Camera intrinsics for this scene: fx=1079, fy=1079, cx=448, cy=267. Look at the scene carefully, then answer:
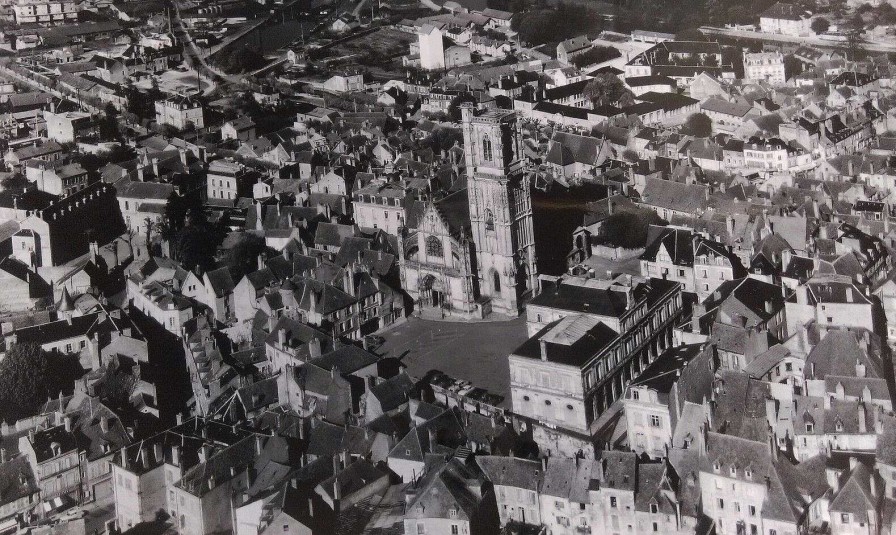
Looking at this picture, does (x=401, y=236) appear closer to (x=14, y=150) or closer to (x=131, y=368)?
(x=131, y=368)

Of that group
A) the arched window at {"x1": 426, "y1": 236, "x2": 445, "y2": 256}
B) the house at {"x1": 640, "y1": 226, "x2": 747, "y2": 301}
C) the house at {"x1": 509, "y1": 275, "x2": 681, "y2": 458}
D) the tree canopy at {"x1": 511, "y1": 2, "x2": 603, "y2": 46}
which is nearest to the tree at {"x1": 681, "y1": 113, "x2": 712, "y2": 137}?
the house at {"x1": 640, "y1": 226, "x2": 747, "y2": 301}

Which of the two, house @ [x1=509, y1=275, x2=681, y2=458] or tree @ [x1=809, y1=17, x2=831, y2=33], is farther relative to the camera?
tree @ [x1=809, y1=17, x2=831, y2=33]

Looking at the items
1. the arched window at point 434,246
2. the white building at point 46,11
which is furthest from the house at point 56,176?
the arched window at point 434,246

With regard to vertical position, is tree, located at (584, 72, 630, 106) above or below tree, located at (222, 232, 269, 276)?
above

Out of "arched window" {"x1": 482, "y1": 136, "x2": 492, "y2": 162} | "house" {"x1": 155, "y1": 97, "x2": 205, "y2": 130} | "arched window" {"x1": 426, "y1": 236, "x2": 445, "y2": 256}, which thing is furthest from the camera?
"house" {"x1": 155, "y1": 97, "x2": 205, "y2": 130}

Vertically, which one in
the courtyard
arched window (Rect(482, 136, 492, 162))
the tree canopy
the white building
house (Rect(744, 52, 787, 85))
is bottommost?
the courtyard

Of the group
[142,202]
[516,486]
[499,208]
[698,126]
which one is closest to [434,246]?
[499,208]

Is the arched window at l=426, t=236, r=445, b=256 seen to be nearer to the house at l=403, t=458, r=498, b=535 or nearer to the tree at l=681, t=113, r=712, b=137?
the house at l=403, t=458, r=498, b=535

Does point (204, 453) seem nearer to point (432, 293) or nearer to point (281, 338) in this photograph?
point (281, 338)
